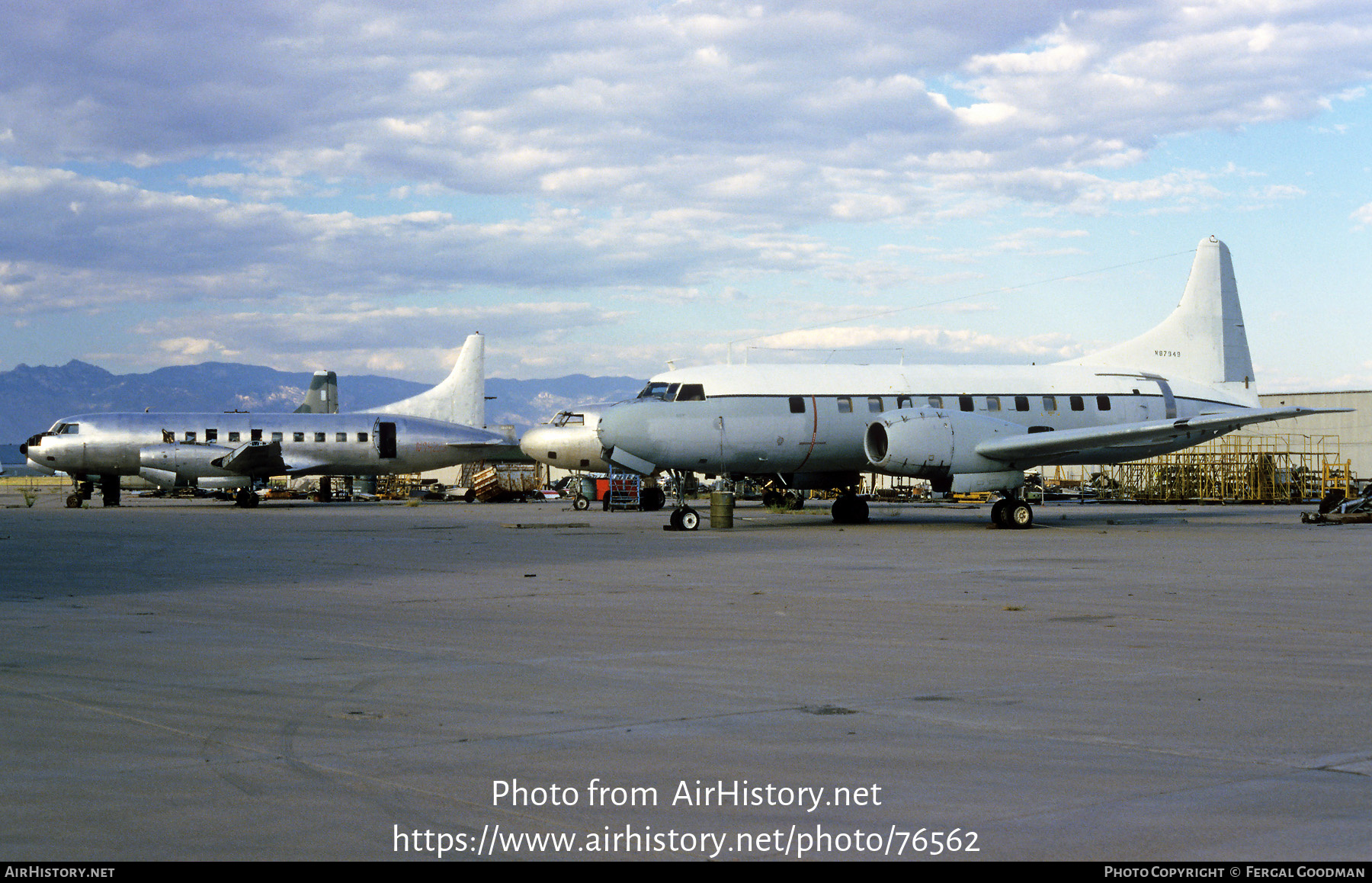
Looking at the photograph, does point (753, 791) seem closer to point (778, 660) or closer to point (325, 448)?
point (778, 660)

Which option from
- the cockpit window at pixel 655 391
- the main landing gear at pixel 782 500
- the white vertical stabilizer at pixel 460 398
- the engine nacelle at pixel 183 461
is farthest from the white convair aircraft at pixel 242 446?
the cockpit window at pixel 655 391

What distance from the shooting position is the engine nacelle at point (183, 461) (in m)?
46.2

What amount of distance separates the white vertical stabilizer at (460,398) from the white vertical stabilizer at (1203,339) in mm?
37346

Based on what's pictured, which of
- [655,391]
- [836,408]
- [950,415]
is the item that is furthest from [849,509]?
[655,391]

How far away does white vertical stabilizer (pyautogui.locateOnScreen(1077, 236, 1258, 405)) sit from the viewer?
31.0m

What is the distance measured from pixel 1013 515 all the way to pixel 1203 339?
Result: 9.26m

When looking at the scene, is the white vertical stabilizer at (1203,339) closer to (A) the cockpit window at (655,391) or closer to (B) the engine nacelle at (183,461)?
(A) the cockpit window at (655,391)

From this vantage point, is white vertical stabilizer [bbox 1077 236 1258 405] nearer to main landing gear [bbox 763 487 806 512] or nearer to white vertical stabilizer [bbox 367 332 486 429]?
main landing gear [bbox 763 487 806 512]

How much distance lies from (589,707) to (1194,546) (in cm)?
1715

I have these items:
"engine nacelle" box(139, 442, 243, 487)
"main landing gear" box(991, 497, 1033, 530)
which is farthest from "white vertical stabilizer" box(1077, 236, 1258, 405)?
"engine nacelle" box(139, 442, 243, 487)

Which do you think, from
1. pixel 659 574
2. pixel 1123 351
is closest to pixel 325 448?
pixel 1123 351

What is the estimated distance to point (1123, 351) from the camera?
3108 cm

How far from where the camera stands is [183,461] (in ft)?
152

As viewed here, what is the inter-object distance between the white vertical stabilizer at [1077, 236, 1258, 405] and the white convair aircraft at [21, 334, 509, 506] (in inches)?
1250
